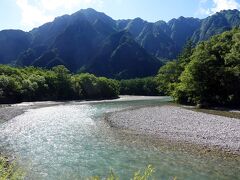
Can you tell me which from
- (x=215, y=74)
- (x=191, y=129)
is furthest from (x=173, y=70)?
(x=191, y=129)

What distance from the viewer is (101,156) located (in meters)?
31.8

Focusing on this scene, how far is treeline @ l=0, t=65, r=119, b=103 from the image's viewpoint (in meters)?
123

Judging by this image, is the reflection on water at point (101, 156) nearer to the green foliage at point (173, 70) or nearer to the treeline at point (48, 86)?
the treeline at point (48, 86)

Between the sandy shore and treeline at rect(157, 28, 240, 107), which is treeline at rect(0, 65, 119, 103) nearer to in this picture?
treeline at rect(157, 28, 240, 107)

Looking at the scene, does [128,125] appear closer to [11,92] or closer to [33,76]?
[11,92]

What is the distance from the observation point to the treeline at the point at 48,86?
123250 mm

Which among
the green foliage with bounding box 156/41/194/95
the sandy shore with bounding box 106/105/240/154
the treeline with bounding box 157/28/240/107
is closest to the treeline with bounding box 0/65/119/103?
the green foliage with bounding box 156/41/194/95

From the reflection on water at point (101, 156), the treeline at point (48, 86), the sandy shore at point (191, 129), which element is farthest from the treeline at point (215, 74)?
the treeline at point (48, 86)

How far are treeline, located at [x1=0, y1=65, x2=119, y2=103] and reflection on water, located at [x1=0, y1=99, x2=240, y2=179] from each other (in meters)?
79.8

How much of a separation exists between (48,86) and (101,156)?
118 metres

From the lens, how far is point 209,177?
25797 millimetres

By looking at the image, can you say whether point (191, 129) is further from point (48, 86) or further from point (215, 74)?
point (48, 86)

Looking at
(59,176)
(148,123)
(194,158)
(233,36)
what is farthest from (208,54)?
(59,176)

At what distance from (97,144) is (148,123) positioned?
16.9 m
